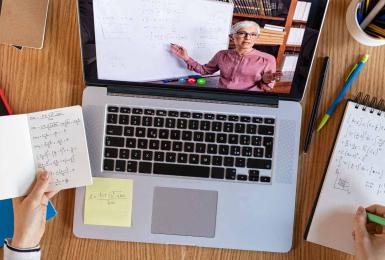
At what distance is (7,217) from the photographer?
80cm

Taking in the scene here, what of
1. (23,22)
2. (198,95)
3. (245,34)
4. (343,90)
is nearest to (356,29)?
(343,90)

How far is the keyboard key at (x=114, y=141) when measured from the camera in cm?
80

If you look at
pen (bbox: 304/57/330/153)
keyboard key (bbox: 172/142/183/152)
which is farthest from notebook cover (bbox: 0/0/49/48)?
pen (bbox: 304/57/330/153)

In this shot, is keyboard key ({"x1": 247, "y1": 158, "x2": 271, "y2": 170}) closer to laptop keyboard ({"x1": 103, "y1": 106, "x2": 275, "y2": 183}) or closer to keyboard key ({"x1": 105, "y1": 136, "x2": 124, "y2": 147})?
laptop keyboard ({"x1": 103, "y1": 106, "x2": 275, "y2": 183})

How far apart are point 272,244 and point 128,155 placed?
0.33 metres

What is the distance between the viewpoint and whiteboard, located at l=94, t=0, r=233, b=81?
731 millimetres

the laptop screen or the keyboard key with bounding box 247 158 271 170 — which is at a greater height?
the laptop screen

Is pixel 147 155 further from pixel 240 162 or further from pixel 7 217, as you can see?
pixel 7 217

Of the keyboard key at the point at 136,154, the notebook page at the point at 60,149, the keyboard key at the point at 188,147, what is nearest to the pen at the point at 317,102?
the keyboard key at the point at 188,147

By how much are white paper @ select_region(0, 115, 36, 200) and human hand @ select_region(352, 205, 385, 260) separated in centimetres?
61

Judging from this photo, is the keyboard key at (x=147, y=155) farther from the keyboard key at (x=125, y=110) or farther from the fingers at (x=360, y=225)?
the fingers at (x=360, y=225)

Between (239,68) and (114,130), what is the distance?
0.27 meters

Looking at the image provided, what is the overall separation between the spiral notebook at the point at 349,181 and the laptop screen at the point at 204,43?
0.45 feet

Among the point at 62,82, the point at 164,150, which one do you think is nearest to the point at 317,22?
the point at 164,150
